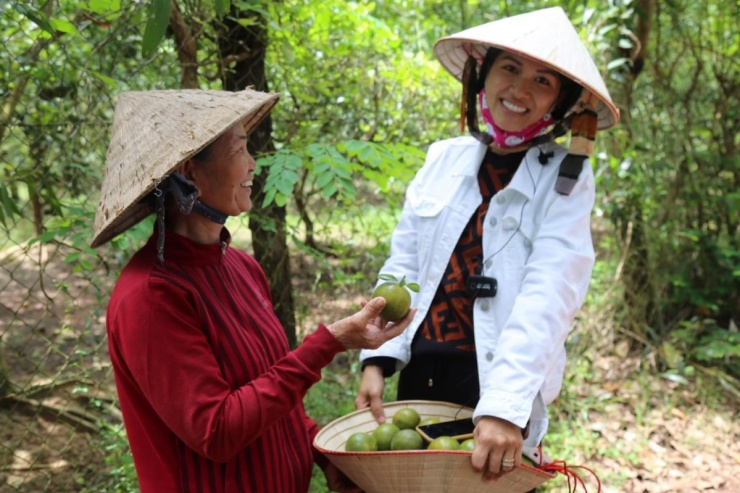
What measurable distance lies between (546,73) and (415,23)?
3.71 meters

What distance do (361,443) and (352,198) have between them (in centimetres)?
107

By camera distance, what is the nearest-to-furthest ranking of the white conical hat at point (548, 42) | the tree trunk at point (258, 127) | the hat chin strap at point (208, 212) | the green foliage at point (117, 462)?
the hat chin strap at point (208, 212), the white conical hat at point (548, 42), the green foliage at point (117, 462), the tree trunk at point (258, 127)

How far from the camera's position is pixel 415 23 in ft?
17.4

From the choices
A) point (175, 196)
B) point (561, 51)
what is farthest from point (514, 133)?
point (175, 196)

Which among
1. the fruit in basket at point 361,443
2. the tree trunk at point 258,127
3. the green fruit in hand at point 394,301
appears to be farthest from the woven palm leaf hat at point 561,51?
the tree trunk at point 258,127

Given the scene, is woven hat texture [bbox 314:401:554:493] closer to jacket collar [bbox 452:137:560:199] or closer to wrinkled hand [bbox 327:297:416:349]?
wrinkled hand [bbox 327:297:416:349]

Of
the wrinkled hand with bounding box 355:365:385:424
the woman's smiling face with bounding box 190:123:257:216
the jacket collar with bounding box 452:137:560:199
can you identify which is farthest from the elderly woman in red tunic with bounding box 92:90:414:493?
the jacket collar with bounding box 452:137:560:199

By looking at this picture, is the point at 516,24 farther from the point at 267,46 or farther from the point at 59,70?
the point at 59,70

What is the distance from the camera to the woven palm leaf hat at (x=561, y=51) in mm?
1756

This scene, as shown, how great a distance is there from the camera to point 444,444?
5.16ft

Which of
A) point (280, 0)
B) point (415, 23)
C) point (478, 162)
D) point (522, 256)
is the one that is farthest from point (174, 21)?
point (415, 23)

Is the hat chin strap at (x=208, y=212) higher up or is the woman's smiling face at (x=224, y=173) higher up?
the woman's smiling face at (x=224, y=173)

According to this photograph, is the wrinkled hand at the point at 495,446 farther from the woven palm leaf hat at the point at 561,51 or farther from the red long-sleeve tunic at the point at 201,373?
the woven palm leaf hat at the point at 561,51

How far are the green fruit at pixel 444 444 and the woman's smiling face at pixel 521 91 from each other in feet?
3.08
